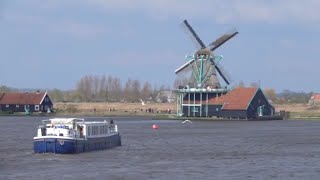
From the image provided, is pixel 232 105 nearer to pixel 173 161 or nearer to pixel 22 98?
pixel 22 98

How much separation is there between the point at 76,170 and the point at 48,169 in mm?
1681

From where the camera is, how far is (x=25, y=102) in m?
148

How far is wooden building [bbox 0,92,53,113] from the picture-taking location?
148 metres

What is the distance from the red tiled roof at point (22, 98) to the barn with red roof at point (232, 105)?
118ft

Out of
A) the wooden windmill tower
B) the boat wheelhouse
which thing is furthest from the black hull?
the wooden windmill tower

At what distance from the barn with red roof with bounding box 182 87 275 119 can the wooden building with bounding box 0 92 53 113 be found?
35.3m

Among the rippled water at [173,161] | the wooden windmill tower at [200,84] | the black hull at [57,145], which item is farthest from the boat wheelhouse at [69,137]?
the wooden windmill tower at [200,84]

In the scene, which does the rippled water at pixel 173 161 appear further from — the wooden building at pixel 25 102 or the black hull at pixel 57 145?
the wooden building at pixel 25 102

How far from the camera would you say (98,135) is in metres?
60.7

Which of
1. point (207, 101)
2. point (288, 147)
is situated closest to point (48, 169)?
point (288, 147)

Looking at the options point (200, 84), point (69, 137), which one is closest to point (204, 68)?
point (200, 84)

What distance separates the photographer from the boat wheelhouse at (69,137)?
2117 inches

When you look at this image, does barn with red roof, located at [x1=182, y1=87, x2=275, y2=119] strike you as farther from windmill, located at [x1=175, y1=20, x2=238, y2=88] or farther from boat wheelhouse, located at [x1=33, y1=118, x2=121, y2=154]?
boat wheelhouse, located at [x1=33, y1=118, x2=121, y2=154]

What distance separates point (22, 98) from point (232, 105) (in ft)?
152
